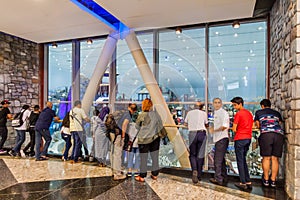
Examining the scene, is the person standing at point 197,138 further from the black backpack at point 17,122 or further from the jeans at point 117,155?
the black backpack at point 17,122

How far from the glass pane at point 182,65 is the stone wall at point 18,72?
13.5 ft

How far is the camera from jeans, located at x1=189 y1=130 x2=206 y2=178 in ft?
13.2

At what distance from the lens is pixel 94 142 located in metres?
5.10

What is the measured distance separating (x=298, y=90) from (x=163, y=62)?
4.25 metres

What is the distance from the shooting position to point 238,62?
621 centimetres

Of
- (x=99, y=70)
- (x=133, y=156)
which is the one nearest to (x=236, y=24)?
(x=99, y=70)

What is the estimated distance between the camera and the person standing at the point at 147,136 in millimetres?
4008

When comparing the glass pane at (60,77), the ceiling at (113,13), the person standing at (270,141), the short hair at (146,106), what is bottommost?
the person standing at (270,141)

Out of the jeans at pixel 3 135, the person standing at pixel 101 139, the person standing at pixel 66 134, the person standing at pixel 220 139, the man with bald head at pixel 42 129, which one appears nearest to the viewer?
the person standing at pixel 220 139

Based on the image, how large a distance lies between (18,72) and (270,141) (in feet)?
22.5

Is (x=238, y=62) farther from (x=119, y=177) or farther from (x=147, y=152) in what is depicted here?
(x=119, y=177)

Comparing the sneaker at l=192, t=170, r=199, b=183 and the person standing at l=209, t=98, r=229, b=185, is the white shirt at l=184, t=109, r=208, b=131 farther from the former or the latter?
the sneaker at l=192, t=170, r=199, b=183

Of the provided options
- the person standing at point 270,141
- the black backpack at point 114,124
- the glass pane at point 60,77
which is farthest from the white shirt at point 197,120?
the glass pane at point 60,77

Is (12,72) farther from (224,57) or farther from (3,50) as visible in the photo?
(224,57)
